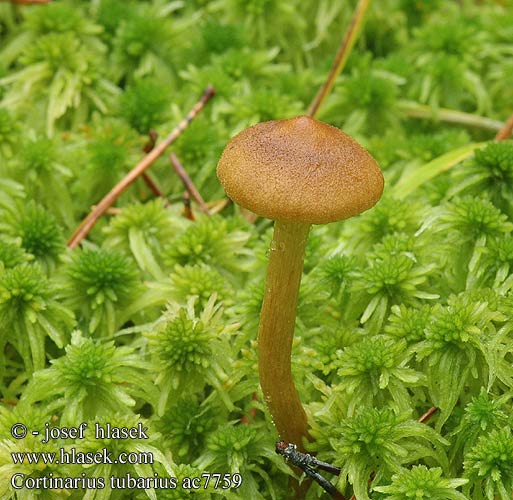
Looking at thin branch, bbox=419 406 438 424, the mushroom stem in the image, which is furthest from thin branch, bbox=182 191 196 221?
thin branch, bbox=419 406 438 424

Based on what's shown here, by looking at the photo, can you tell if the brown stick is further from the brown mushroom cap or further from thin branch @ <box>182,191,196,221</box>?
the brown mushroom cap

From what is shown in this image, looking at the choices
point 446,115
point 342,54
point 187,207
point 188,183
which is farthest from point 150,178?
point 446,115

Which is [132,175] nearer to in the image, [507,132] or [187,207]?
[187,207]

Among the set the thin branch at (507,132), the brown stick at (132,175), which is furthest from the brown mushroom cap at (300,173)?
the thin branch at (507,132)

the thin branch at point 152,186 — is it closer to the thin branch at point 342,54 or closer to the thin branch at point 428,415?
the thin branch at point 342,54

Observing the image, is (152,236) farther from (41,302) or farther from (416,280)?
(416,280)

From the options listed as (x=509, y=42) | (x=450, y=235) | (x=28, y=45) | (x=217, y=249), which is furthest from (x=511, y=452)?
(x=28, y=45)
